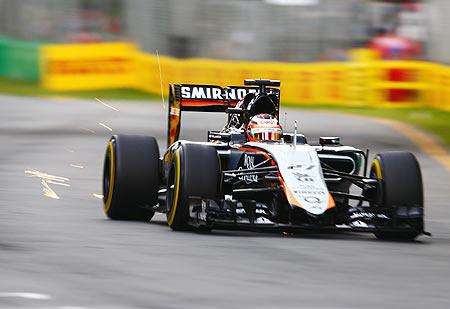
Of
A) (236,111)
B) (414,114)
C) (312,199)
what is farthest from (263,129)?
(414,114)

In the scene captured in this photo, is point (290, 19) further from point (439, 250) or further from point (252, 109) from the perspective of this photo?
point (439, 250)

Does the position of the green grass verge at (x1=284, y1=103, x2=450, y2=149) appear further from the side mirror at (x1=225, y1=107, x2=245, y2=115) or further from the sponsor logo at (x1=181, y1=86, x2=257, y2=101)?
the side mirror at (x1=225, y1=107, x2=245, y2=115)

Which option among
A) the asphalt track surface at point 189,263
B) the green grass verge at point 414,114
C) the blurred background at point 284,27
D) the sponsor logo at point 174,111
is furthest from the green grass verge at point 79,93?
the sponsor logo at point 174,111

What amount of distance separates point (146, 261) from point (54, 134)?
13555 mm

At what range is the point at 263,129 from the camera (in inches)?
456

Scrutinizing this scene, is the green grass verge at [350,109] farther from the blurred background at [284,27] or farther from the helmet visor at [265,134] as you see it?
the helmet visor at [265,134]

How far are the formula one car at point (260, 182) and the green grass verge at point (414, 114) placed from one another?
11.4 metres

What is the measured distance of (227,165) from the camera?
36.9 feet

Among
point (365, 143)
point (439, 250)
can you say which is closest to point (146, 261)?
point (439, 250)

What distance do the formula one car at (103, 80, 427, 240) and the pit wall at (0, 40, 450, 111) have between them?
650 inches

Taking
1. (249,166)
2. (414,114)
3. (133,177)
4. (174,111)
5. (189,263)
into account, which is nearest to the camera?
(189,263)

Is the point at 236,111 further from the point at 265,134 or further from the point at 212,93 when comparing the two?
the point at 212,93

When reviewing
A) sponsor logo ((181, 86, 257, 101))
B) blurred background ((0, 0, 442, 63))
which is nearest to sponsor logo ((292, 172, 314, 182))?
sponsor logo ((181, 86, 257, 101))

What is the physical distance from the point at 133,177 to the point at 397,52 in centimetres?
1884
